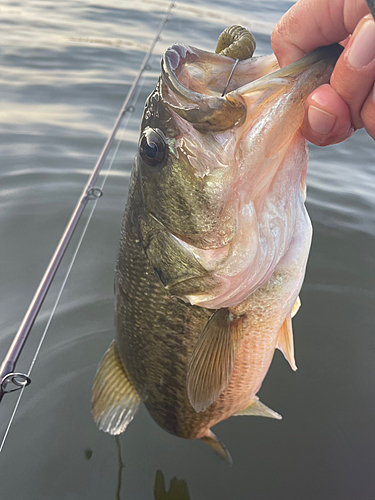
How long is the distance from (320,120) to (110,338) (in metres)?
2.08

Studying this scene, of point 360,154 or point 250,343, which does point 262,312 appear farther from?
point 360,154

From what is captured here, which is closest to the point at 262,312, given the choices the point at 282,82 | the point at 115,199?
the point at 282,82

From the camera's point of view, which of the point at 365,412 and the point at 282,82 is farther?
the point at 365,412

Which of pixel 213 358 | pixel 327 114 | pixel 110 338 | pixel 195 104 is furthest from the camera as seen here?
pixel 110 338

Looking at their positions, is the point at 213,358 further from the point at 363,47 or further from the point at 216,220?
the point at 363,47

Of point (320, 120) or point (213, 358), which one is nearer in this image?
point (320, 120)

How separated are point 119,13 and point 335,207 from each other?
8498 mm

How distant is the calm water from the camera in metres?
2.04

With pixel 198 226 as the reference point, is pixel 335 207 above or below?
below

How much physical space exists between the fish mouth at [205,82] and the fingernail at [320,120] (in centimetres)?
18

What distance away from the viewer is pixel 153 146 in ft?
3.88

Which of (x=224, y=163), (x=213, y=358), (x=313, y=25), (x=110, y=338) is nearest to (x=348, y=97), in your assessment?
(x=313, y=25)

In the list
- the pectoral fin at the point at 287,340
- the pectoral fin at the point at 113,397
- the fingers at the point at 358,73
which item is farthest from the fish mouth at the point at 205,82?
the pectoral fin at the point at 113,397

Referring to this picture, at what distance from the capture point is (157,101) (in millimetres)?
1165
